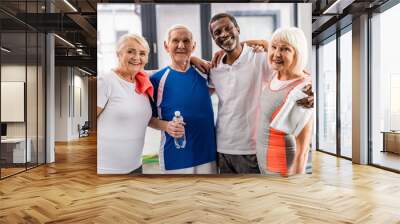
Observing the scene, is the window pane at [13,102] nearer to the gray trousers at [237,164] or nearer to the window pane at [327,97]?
the gray trousers at [237,164]

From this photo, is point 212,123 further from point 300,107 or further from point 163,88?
point 300,107

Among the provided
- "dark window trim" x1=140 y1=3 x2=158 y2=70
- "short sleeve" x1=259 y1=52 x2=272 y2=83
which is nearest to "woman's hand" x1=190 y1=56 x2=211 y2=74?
"dark window trim" x1=140 y1=3 x2=158 y2=70

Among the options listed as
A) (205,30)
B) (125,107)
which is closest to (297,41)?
(205,30)

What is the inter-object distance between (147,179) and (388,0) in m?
5.34

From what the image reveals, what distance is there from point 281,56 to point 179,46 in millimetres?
1658

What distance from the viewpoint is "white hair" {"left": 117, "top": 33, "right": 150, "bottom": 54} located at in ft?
21.3

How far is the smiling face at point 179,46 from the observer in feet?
21.2

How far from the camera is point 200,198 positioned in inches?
196

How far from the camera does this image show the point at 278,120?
6.34m

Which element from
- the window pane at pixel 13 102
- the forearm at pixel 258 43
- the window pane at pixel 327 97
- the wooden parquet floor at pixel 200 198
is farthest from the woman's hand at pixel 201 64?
the window pane at pixel 327 97

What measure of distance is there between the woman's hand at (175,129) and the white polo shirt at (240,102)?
1.91 feet

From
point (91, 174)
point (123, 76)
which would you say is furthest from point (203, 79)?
point (91, 174)

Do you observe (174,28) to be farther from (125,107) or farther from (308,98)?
(308,98)

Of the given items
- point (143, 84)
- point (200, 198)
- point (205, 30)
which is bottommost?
point (200, 198)
